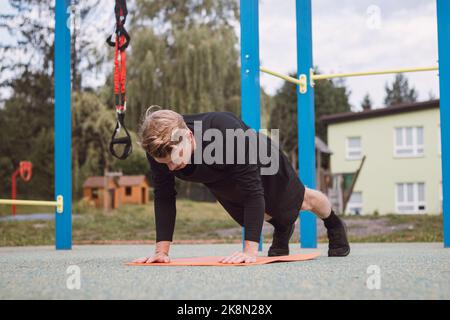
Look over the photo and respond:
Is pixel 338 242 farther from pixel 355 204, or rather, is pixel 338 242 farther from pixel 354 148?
pixel 354 148

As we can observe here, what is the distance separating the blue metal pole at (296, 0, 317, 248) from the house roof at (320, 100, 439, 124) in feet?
47.6

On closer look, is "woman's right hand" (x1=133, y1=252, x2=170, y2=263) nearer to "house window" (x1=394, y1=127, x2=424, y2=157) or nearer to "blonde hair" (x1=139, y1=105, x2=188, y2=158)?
"blonde hair" (x1=139, y1=105, x2=188, y2=158)

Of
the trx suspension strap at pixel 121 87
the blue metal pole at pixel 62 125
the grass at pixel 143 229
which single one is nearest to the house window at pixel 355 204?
the grass at pixel 143 229

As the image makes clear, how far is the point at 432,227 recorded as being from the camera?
860cm

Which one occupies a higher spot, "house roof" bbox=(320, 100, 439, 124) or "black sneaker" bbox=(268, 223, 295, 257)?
"house roof" bbox=(320, 100, 439, 124)

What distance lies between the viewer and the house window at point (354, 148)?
795 inches

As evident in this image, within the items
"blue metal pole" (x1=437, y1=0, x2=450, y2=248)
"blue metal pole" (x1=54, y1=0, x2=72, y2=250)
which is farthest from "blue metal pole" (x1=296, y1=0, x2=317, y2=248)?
"blue metal pole" (x1=54, y1=0, x2=72, y2=250)

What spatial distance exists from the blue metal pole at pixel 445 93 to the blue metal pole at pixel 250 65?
1.28 meters

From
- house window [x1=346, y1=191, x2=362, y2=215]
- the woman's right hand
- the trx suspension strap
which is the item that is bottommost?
house window [x1=346, y1=191, x2=362, y2=215]

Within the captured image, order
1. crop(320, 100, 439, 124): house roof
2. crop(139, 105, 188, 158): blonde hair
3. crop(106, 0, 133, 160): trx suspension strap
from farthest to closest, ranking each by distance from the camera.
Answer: crop(320, 100, 439, 124): house roof, crop(106, 0, 133, 160): trx suspension strap, crop(139, 105, 188, 158): blonde hair

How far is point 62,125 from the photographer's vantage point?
14.7 ft

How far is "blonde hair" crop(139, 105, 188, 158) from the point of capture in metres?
2.36
